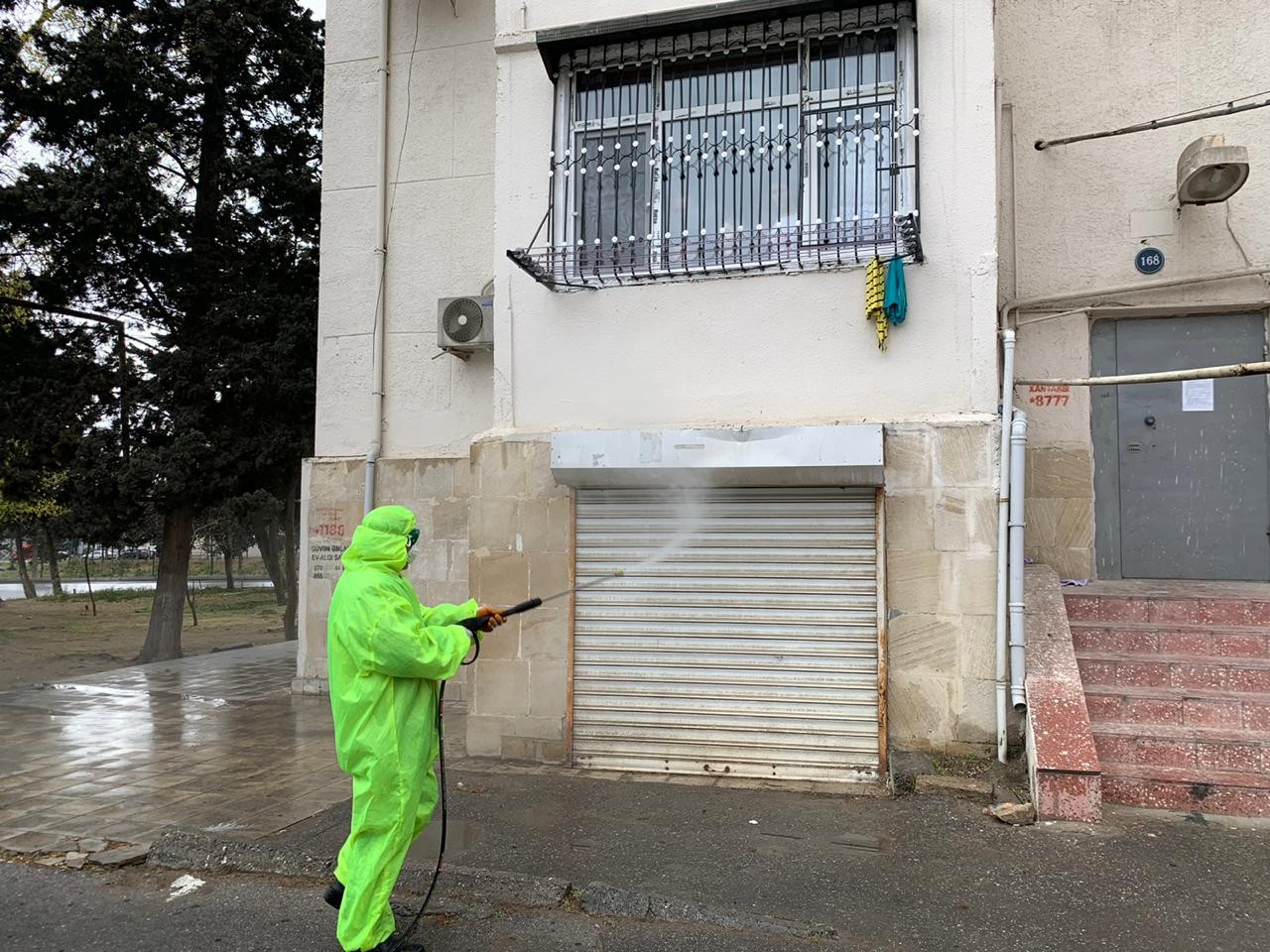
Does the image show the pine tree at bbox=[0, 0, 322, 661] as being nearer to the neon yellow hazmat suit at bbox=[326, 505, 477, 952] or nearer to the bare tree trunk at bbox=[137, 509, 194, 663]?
the bare tree trunk at bbox=[137, 509, 194, 663]

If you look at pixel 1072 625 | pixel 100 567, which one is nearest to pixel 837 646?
pixel 1072 625

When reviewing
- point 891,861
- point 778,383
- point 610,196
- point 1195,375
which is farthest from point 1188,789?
point 610,196

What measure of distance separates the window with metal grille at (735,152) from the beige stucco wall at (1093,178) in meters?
1.88

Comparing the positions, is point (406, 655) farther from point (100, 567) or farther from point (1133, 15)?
point (100, 567)

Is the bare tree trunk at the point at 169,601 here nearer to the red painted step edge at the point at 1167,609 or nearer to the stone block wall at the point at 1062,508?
the stone block wall at the point at 1062,508

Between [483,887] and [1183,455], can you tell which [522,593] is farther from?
[1183,455]

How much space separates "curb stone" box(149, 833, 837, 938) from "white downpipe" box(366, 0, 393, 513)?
4.30 metres

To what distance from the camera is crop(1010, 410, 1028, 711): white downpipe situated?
17.7 ft

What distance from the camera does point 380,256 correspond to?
29.2 feet

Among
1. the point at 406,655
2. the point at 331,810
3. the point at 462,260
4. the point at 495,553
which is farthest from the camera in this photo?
the point at 462,260

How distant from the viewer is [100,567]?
5581 cm

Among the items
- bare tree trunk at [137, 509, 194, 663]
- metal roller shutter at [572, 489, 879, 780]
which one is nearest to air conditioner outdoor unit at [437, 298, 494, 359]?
metal roller shutter at [572, 489, 879, 780]

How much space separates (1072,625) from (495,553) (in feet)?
13.5

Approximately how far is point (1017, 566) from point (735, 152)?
344cm
